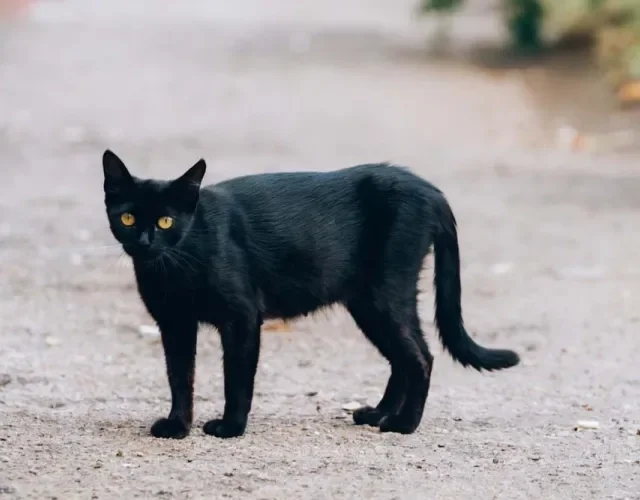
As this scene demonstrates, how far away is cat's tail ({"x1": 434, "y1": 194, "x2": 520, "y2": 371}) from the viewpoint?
501 cm

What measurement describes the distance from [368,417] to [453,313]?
580 mm

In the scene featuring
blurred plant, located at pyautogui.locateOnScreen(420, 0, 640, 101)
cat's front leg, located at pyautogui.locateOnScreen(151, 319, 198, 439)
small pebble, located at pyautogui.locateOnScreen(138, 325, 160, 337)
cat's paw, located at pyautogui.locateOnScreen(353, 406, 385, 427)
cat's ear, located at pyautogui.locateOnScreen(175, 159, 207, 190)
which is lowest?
small pebble, located at pyautogui.locateOnScreen(138, 325, 160, 337)

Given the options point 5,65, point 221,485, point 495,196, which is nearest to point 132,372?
point 221,485

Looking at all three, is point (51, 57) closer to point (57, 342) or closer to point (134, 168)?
point (134, 168)

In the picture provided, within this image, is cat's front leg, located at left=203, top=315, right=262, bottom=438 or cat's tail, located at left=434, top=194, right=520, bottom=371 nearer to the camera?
cat's front leg, located at left=203, top=315, right=262, bottom=438

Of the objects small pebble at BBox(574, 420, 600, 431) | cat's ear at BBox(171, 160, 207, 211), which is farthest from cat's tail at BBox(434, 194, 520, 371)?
cat's ear at BBox(171, 160, 207, 211)

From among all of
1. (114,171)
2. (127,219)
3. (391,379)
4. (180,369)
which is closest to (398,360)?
(391,379)

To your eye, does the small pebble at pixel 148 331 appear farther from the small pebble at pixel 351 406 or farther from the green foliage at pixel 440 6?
the green foliage at pixel 440 6

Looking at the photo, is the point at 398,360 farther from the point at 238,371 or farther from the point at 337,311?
the point at 337,311

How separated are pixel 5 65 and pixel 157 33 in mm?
4710

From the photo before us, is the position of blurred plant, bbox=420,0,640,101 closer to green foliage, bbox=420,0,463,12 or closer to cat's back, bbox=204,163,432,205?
green foliage, bbox=420,0,463,12

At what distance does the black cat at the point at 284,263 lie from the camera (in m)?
4.50

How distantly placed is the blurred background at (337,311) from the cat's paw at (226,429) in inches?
2.2

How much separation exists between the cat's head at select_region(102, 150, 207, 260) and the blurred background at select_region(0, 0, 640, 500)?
776mm
